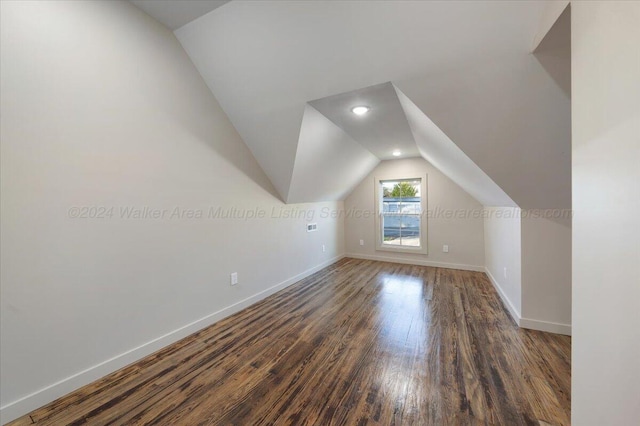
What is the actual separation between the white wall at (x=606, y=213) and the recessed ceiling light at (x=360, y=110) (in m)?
1.54

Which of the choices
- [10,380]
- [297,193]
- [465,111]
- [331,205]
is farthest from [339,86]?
[331,205]

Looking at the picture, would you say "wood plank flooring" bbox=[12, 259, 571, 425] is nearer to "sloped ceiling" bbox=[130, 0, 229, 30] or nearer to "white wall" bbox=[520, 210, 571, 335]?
"white wall" bbox=[520, 210, 571, 335]

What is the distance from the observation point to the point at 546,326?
2.22 meters

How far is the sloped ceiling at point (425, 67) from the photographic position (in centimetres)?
139

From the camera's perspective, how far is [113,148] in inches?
68.6

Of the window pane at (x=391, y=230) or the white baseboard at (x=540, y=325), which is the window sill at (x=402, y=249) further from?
the white baseboard at (x=540, y=325)

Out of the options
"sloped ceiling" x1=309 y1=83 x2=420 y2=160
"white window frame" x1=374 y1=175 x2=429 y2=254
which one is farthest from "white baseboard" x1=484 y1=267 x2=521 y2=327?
"sloped ceiling" x1=309 y1=83 x2=420 y2=160

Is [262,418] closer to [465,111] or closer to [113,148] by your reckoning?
[113,148]

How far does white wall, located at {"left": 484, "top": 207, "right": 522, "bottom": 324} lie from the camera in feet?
7.92

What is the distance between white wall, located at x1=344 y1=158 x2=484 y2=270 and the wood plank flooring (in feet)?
5.62

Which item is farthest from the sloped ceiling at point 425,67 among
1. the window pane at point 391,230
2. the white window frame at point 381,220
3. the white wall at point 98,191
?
the window pane at point 391,230

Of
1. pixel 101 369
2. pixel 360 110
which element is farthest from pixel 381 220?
pixel 101 369

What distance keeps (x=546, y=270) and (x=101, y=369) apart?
3763mm

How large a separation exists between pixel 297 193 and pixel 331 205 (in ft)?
5.16
